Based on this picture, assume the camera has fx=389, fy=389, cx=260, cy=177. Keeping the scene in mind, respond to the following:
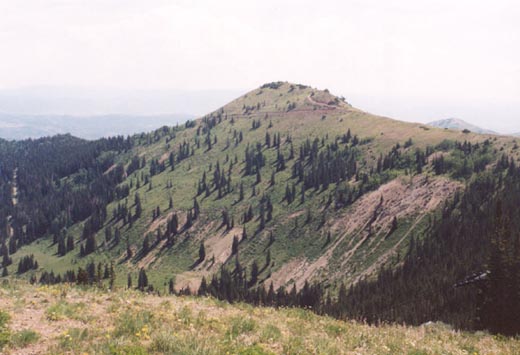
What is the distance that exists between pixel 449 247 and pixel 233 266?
3381 inches

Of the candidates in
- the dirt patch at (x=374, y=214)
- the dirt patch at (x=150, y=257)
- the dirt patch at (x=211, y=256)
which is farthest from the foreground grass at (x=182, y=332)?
the dirt patch at (x=150, y=257)

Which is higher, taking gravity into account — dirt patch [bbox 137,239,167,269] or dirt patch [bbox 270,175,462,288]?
dirt patch [bbox 270,175,462,288]

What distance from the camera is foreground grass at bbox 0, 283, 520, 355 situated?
43.9 feet

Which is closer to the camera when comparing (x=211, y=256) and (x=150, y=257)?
(x=211, y=256)

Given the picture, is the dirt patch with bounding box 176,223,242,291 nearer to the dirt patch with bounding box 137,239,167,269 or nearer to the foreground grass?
the dirt patch with bounding box 137,239,167,269

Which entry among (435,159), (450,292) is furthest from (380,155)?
(450,292)

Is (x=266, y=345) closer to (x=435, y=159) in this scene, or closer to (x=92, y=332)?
(x=92, y=332)

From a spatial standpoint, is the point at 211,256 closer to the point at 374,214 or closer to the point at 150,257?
the point at 150,257

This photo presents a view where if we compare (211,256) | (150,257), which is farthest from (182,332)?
(150,257)

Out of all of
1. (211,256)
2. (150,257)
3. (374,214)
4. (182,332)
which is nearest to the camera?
(182,332)

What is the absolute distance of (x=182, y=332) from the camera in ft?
49.3

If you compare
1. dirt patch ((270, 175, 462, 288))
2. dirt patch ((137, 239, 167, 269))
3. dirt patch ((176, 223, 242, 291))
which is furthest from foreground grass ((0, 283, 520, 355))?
dirt patch ((137, 239, 167, 269))

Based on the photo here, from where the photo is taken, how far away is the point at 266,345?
1443 centimetres

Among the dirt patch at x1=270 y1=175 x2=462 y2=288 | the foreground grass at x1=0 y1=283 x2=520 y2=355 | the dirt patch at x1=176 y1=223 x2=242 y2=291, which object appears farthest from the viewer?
the dirt patch at x1=176 y1=223 x2=242 y2=291
